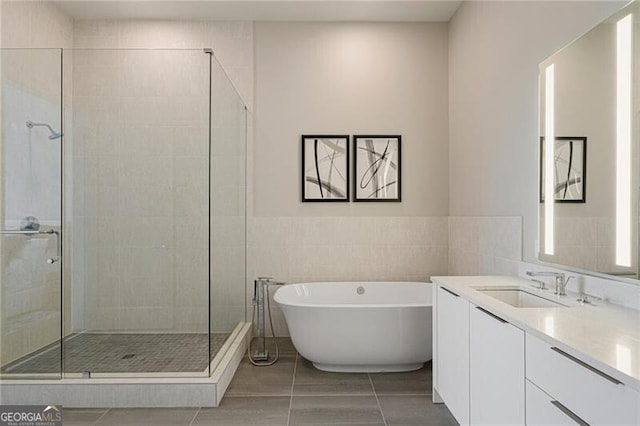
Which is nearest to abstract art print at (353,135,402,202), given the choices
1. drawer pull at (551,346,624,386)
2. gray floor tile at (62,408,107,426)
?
gray floor tile at (62,408,107,426)

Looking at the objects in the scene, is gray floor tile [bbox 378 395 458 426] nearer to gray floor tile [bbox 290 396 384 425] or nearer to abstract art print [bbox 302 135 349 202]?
gray floor tile [bbox 290 396 384 425]

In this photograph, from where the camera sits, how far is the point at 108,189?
2.93 m

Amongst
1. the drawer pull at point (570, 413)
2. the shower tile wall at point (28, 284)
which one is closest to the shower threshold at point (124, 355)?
the shower tile wall at point (28, 284)

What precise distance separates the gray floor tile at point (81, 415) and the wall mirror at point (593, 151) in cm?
263

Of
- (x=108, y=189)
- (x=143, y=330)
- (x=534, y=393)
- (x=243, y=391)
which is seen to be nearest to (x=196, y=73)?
(x=108, y=189)

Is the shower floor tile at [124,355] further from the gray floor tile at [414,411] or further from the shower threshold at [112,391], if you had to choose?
the gray floor tile at [414,411]

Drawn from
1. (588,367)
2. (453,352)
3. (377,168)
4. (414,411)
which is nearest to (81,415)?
(414,411)

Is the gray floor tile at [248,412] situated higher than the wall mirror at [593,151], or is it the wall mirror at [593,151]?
the wall mirror at [593,151]

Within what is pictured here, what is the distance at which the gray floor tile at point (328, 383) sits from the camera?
2.92m

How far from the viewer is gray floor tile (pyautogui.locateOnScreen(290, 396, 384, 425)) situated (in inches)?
98.9

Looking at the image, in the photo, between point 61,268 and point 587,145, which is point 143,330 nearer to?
point 61,268

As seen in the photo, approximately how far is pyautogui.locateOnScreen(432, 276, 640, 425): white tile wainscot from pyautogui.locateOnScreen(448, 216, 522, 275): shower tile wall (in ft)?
1.55

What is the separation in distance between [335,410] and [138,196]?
1.81 metres

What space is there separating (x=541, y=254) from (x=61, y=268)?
287 centimetres
